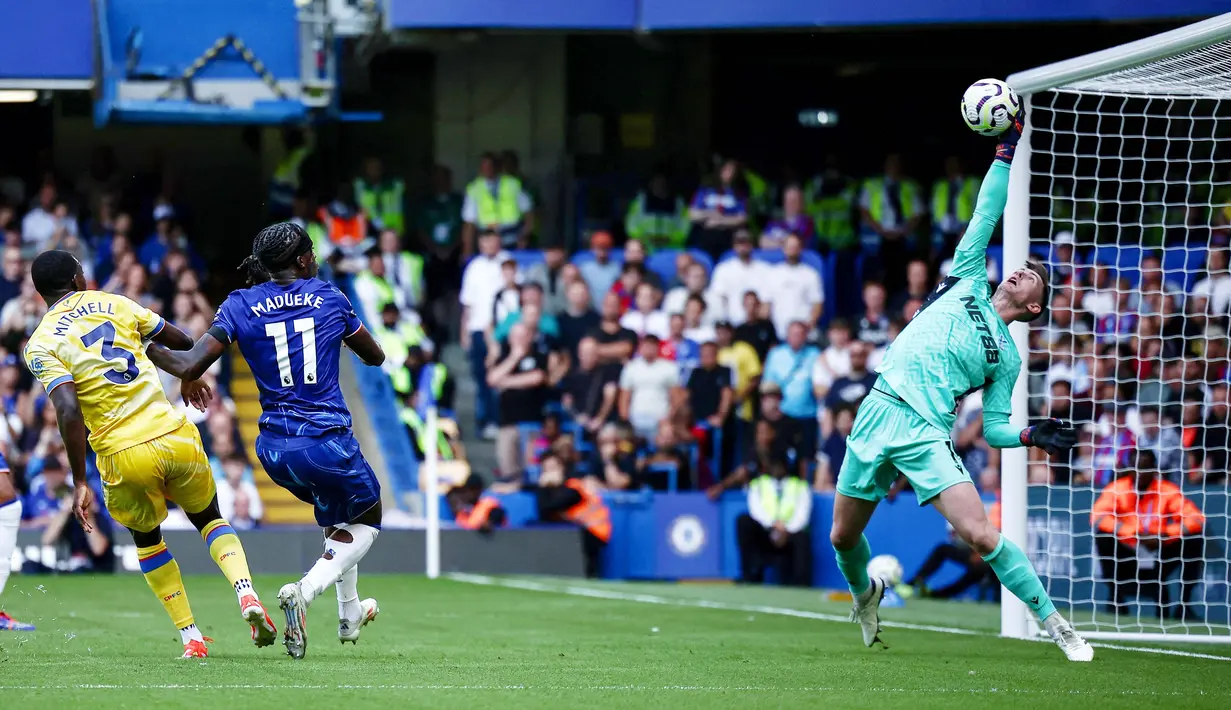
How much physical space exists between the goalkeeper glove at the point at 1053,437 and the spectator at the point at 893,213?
11246 mm

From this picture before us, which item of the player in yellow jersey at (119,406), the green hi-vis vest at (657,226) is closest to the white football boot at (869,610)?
the player in yellow jersey at (119,406)

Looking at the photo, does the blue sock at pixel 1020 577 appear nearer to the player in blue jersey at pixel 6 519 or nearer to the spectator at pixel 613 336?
the player in blue jersey at pixel 6 519

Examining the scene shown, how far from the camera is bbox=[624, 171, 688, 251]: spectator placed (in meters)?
19.4

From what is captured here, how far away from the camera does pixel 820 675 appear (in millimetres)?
7668

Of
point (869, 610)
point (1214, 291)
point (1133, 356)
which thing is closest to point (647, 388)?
point (1133, 356)

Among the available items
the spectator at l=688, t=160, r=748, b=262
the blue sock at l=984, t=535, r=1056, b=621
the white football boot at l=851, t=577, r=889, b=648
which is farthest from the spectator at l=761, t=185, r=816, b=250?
→ the blue sock at l=984, t=535, r=1056, b=621

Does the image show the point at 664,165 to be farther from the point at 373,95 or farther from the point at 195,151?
the point at 195,151

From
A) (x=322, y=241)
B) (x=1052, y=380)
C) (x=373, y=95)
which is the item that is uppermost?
(x=373, y=95)

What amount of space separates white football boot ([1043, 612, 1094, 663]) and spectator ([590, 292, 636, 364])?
361 inches

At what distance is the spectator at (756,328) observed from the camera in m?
17.3

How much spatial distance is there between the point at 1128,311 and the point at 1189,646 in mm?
6272

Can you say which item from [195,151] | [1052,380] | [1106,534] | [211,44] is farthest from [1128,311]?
[195,151]

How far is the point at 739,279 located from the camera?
18.0 m

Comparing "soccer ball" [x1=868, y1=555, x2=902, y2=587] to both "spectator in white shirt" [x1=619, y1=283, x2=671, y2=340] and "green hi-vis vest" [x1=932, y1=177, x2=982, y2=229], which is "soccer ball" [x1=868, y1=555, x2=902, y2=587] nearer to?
"spectator in white shirt" [x1=619, y1=283, x2=671, y2=340]
